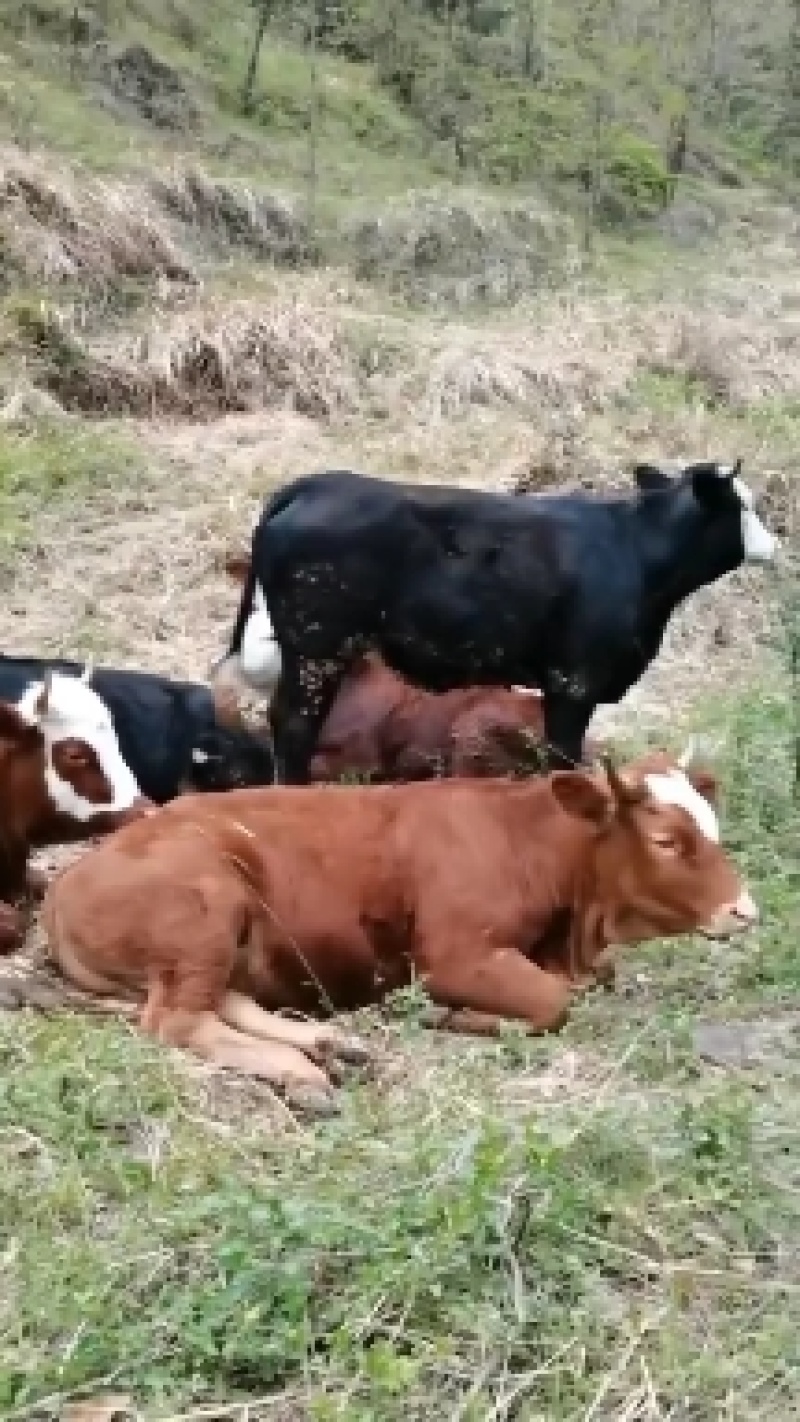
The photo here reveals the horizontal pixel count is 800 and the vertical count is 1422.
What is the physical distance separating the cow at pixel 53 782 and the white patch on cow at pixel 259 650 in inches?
45.3

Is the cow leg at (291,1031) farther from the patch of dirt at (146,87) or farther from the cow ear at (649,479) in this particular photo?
the patch of dirt at (146,87)

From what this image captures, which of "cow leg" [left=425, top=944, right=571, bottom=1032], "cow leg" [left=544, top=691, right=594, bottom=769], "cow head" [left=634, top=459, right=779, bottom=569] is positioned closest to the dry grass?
"cow head" [left=634, top=459, right=779, bottom=569]

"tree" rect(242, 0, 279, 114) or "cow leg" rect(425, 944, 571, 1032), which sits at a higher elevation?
"cow leg" rect(425, 944, 571, 1032)

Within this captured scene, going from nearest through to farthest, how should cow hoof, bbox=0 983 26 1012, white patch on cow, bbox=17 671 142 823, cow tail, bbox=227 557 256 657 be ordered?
cow hoof, bbox=0 983 26 1012
white patch on cow, bbox=17 671 142 823
cow tail, bbox=227 557 256 657

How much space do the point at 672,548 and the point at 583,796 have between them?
234 centimetres

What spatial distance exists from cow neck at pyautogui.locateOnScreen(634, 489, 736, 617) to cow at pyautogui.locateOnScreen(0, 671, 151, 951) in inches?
93.3

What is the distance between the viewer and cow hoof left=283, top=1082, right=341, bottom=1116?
5195 millimetres

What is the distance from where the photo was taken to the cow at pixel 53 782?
23.0 ft

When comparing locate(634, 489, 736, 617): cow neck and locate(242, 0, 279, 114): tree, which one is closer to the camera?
locate(634, 489, 736, 617): cow neck

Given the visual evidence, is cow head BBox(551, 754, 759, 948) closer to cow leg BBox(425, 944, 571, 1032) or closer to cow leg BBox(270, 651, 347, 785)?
cow leg BBox(425, 944, 571, 1032)

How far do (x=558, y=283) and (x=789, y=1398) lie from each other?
16755 millimetres

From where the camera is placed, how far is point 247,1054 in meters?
5.47

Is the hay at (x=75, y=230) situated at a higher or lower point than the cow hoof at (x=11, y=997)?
lower

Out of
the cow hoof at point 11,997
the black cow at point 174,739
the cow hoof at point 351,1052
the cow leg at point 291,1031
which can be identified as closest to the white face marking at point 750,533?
the black cow at point 174,739
